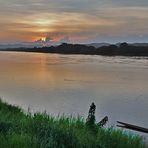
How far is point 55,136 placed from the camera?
8531 millimetres

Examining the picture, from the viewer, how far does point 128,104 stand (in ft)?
76.1

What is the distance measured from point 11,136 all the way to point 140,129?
21.1 ft

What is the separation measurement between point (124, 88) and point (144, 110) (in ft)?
37.4

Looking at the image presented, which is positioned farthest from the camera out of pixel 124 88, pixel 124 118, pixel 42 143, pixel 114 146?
pixel 124 88

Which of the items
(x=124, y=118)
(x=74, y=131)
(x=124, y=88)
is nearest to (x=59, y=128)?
(x=74, y=131)

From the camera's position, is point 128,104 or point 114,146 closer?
point 114,146

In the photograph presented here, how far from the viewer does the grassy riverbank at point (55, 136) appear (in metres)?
7.72

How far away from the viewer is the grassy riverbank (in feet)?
25.3

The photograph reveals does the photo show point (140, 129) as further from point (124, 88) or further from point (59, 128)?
point (124, 88)

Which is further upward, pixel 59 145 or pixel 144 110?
pixel 59 145

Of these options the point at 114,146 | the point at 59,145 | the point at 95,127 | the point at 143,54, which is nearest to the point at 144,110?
the point at 95,127

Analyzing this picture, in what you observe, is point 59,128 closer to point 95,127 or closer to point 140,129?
point 95,127

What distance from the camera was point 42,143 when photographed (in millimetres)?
7762

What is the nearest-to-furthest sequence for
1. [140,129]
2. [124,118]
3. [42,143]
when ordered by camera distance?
[42,143], [140,129], [124,118]
